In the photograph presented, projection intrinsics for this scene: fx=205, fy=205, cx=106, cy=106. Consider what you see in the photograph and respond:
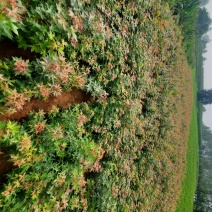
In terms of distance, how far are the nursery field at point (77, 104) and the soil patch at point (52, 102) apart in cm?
1

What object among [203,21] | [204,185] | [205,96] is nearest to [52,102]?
[204,185]

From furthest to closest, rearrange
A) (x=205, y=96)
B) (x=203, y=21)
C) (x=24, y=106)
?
(x=205, y=96)
(x=203, y=21)
(x=24, y=106)

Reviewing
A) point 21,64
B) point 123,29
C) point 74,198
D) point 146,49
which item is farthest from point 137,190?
point 21,64

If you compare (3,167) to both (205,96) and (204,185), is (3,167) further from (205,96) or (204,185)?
(205,96)

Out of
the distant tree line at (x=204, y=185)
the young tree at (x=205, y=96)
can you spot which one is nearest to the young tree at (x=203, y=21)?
the young tree at (x=205, y=96)

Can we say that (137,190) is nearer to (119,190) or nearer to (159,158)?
(119,190)

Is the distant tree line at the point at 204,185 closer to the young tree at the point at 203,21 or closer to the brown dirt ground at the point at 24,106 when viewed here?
the young tree at the point at 203,21

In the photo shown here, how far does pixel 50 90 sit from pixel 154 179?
194 inches

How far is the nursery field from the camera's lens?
92.9 inches

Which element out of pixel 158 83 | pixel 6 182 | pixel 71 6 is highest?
pixel 158 83

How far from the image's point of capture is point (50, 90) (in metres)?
2.58

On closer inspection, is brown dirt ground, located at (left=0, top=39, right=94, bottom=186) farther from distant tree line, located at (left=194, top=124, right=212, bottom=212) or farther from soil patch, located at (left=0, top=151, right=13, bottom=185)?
distant tree line, located at (left=194, top=124, right=212, bottom=212)

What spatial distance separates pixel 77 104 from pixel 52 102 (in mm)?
439

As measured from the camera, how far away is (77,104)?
3336 mm
